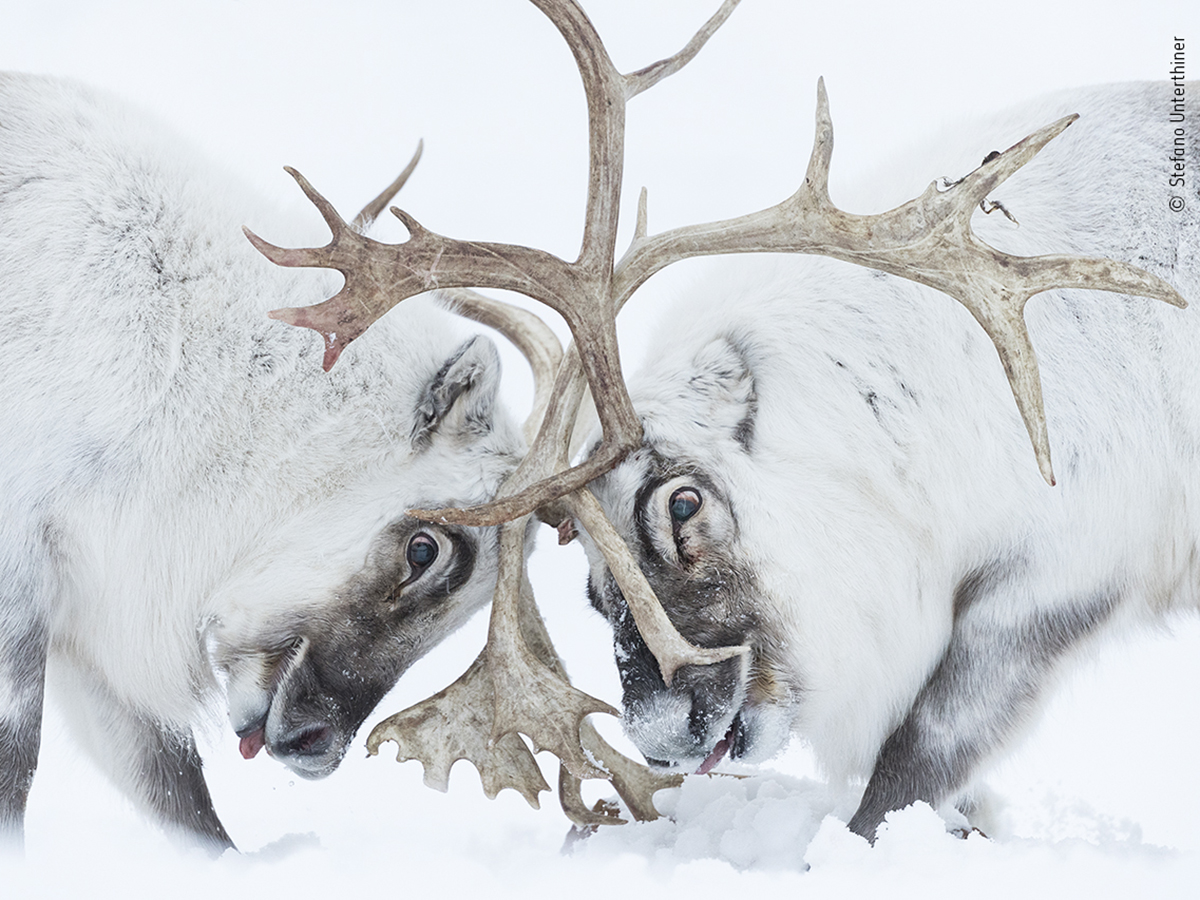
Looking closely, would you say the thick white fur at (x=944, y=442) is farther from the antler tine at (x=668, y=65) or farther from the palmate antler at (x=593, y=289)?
the antler tine at (x=668, y=65)

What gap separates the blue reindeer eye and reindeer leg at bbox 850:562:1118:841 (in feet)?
4.61

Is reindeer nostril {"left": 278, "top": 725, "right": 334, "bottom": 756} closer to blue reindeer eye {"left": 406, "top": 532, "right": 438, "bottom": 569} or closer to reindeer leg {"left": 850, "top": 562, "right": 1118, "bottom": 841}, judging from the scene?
blue reindeer eye {"left": 406, "top": 532, "right": 438, "bottom": 569}

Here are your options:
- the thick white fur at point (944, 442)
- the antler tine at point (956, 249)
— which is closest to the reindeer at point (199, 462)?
the thick white fur at point (944, 442)

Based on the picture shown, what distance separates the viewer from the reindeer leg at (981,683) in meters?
3.39

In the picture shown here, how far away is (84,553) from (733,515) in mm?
1715

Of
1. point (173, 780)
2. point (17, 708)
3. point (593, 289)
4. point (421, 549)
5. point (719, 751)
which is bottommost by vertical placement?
point (173, 780)

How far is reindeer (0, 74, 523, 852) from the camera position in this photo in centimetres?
313

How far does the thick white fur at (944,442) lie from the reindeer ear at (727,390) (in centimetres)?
1

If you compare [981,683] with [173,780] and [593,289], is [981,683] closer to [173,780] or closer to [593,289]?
[593,289]

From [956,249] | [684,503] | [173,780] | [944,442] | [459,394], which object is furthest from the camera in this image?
[173,780]

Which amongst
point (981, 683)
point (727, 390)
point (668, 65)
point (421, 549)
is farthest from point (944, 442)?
point (421, 549)

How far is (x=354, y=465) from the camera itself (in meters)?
3.35

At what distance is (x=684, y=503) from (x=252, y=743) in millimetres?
1380

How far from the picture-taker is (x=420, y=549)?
330 cm
